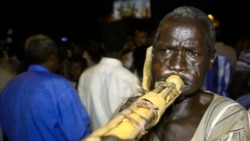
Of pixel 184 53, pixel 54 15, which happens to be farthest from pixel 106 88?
pixel 54 15

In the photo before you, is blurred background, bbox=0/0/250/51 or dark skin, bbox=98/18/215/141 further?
blurred background, bbox=0/0/250/51

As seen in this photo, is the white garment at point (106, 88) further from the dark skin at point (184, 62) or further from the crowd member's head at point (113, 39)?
the dark skin at point (184, 62)

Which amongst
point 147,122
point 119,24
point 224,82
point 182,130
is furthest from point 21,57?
point 147,122

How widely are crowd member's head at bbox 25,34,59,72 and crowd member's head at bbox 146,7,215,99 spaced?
208 centimetres

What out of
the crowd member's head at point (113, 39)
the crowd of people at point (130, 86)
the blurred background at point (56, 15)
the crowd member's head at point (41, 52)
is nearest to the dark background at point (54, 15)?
the blurred background at point (56, 15)

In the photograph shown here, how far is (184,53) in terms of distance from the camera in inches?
64.3

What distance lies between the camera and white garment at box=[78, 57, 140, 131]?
4.14 metres

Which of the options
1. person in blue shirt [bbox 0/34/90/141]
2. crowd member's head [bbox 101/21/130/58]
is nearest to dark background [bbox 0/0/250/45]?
crowd member's head [bbox 101/21/130/58]

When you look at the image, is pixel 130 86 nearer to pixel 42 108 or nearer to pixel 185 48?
pixel 42 108

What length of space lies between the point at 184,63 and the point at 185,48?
0.17 ft

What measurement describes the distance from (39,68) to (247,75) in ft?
6.85

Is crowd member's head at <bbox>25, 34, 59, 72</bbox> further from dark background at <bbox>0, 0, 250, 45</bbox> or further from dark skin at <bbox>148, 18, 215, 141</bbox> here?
dark background at <bbox>0, 0, 250, 45</bbox>

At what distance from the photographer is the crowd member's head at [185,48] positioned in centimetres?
162

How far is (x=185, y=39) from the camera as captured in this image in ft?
5.32
